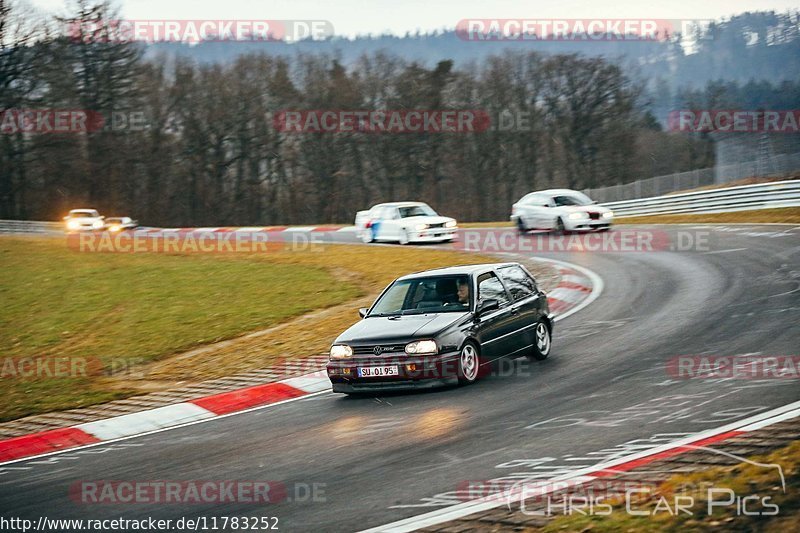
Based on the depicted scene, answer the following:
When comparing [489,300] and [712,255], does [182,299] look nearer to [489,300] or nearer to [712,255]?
[489,300]

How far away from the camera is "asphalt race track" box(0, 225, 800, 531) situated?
6777 millimetres

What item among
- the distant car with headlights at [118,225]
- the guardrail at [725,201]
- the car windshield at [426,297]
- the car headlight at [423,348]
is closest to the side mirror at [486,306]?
the car windshield at [426,297]

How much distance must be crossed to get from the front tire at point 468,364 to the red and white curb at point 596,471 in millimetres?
3568

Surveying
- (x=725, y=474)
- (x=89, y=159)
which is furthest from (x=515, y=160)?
(x=725, y=474)

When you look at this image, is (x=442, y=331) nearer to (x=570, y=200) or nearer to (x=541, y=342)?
(x=541, y=342)

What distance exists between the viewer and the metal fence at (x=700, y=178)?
119 ft

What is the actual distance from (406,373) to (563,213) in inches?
754

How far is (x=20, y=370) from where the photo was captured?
1493cm

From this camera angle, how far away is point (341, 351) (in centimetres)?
1070

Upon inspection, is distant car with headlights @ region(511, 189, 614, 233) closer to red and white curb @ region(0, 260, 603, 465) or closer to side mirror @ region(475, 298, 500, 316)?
red and white curb @ region(0, 260, 603, 465)

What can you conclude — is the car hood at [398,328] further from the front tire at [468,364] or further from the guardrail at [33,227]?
the guardrail at [33,227]

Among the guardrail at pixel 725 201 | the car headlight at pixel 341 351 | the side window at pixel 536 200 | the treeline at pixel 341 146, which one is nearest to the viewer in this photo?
the car headlight at pixel 341 351

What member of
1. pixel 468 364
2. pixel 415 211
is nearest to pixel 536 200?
pixel 415 211

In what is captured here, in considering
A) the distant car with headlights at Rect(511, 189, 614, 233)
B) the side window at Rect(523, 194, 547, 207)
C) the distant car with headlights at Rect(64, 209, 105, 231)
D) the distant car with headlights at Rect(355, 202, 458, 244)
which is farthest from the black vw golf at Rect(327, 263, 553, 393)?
the distant car with headlights at Rect(64, 209, 105, 231)
